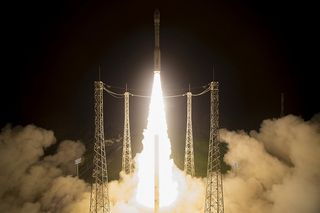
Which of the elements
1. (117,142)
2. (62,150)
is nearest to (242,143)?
(62,150)

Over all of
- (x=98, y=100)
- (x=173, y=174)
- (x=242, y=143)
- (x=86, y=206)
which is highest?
(x=98, y=100)

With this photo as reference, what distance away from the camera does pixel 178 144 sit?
6981 cm

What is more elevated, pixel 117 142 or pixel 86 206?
pixel 117 142

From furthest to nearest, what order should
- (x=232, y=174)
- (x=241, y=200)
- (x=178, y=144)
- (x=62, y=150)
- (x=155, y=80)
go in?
1. (x=178, y=144)
2. (x=62, y=150)
3. (x=232, y=174)
4. (x=241, y=200)
5. (x=155, y=80)

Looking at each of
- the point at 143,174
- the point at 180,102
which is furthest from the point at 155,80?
the point at 180,102

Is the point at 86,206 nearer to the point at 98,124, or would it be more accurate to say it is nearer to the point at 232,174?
the point at 98,124

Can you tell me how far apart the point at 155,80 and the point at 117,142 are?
3579 cm

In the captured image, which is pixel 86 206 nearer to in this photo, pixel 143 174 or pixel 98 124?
pixel 143 174

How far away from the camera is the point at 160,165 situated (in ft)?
135

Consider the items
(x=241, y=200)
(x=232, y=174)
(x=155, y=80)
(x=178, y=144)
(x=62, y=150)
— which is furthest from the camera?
(x=178, y=144)

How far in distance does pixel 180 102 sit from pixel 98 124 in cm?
3867

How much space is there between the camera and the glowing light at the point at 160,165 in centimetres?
4009

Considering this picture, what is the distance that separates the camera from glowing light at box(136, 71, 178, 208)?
132 feet

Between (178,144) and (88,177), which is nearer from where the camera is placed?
(88,177)
